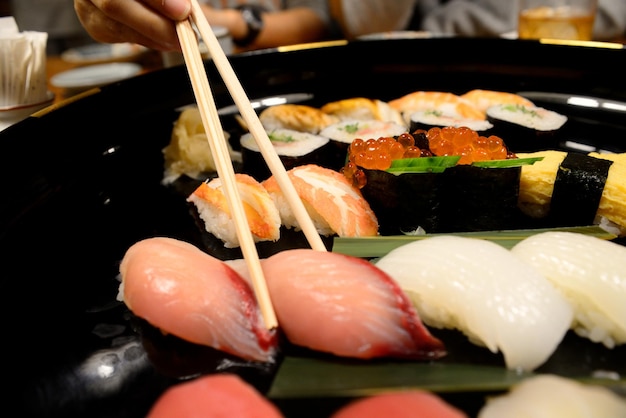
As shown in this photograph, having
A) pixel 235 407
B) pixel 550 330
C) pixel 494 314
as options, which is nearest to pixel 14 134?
pixel 235 407

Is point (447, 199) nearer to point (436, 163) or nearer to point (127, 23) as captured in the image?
point (436, 163)

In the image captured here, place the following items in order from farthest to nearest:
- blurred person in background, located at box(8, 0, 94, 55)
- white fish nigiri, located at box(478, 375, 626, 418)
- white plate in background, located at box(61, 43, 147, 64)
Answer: blurred person in background, located at box(8, 0, 94, 55) → white plate in background, located at box(61, 43, 147, 64) → white fish nigiri, located at box(478, 375, 626, 418)

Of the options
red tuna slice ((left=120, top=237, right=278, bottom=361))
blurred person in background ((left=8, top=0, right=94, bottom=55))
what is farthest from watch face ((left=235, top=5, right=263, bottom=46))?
red tuna slice ((left=120, top=237, right=278, bottom=361))

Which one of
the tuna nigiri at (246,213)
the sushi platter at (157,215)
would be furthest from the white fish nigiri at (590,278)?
the tuna nigiri at (246,213)

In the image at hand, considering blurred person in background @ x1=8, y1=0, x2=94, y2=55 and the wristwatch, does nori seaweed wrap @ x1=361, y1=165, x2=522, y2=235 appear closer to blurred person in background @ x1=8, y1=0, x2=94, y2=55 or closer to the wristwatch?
the wristwatch

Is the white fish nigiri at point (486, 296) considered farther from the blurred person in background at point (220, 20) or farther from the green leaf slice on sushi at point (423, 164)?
the blurred person in background at point (220, 20)
